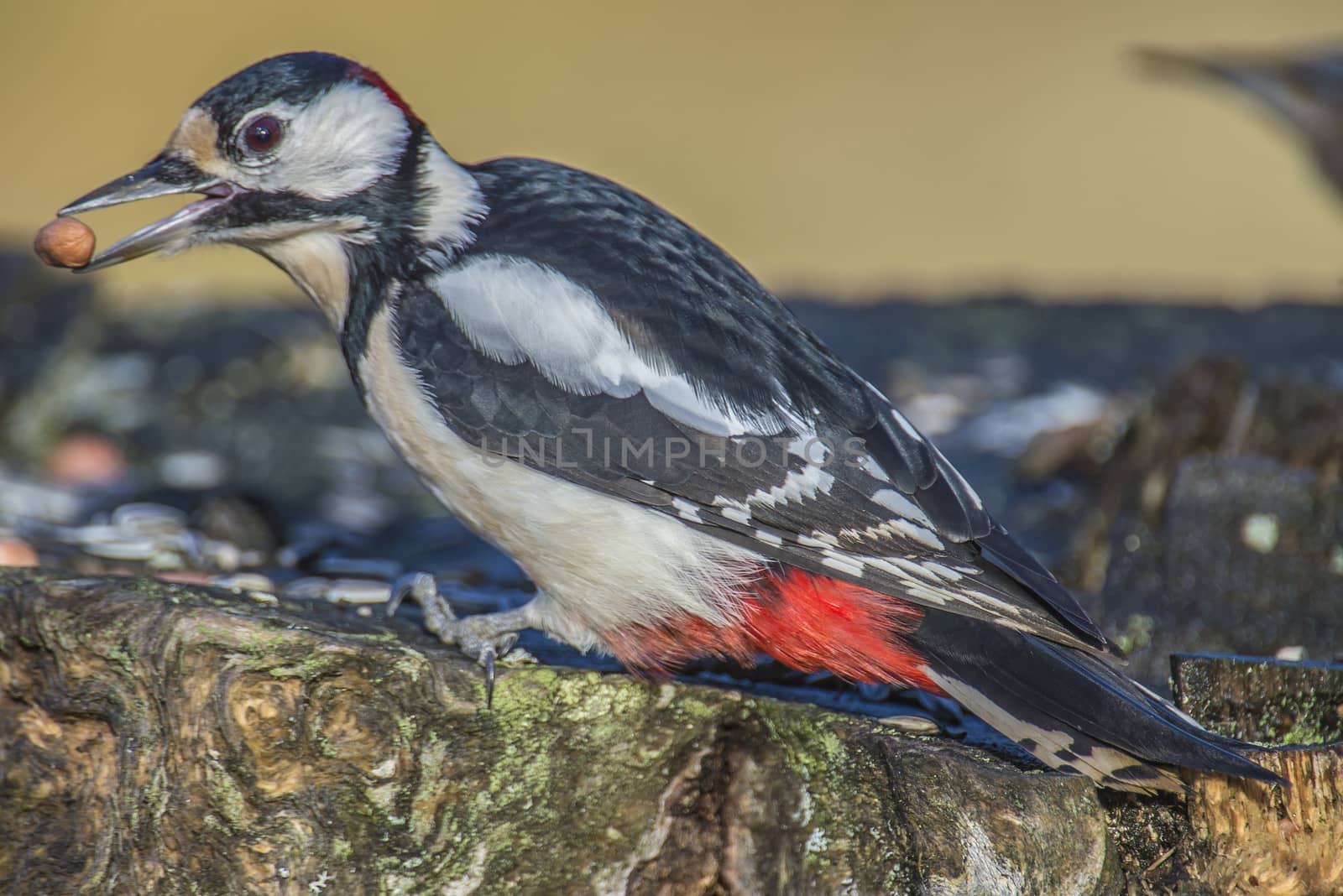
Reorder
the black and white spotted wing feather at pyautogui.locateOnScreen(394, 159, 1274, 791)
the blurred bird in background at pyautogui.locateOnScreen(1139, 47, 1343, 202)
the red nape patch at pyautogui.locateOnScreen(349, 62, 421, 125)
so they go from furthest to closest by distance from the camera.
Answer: the blurred bird in background at pyautogui.locateOnScreen(1139, 47, 1343, 202) → the red nape patch at pyautogui.locateOnScreen(349, 62, 421, 125) → the black and white spotted wing feather at pyautogui.locateOnScreen(394, 159, 1274, 791)


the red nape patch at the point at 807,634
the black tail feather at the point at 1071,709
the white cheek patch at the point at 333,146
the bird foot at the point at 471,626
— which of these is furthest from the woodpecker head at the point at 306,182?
the black tail feather at the point at 1071,709

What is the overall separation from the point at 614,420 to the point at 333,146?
92 cm

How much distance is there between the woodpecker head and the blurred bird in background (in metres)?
5.50

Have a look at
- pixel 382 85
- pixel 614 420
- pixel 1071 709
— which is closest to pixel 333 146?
pixel 382 85

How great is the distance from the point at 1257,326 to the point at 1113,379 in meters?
0.96

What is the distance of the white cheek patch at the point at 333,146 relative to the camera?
9.53 feet

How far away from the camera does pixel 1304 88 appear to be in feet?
22.5

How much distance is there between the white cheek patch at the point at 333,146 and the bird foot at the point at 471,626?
3.15 feet

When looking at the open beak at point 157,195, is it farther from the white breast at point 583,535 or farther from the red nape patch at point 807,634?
the red nape patch at point 807,634

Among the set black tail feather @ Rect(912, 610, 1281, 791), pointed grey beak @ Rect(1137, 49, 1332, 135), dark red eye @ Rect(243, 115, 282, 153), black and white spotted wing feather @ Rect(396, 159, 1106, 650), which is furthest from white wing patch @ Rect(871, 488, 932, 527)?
pointed grey beak @ Rect(1137, 49, 1332, 135)

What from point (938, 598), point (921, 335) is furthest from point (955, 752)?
point (921, 335)

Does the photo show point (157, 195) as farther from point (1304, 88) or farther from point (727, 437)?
point (1304, 88)

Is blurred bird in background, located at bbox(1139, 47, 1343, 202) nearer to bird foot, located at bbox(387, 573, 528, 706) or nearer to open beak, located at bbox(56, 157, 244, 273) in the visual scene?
bird foot, located at bbox(387, 573, 528, 706)

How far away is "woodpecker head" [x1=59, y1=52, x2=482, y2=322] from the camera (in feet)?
9.46
